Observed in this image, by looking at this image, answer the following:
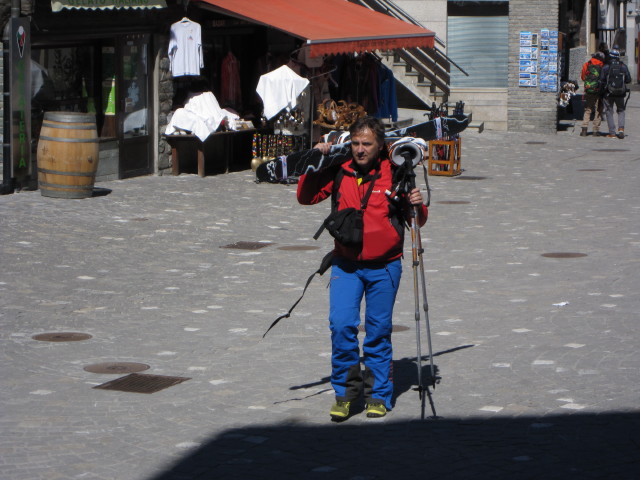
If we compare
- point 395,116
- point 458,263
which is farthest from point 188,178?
point 458,263

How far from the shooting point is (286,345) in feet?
27.8

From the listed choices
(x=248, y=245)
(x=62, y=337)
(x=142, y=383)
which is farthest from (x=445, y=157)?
(x=142, y=383)

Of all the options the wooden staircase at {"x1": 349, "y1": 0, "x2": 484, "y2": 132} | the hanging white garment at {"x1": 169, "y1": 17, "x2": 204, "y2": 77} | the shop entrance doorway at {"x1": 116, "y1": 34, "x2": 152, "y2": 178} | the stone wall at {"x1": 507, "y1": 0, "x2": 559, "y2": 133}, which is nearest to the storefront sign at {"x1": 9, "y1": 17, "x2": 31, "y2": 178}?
the shop entrance doorway at {"x1": 116, "y1": 34, "x2": 152, "y2": 178}

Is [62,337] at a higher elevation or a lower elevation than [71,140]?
lower

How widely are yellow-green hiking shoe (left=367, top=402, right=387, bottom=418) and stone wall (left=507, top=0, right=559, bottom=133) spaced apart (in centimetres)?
2258

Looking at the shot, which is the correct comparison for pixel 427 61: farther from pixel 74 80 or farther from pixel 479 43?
pixel 74 80

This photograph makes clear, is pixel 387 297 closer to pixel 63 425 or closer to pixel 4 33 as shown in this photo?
pixel 63 425

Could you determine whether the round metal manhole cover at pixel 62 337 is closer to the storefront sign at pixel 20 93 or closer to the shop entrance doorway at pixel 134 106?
the storefront sign at pixel 20 93

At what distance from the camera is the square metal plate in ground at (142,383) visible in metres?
7.31

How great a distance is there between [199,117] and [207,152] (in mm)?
910

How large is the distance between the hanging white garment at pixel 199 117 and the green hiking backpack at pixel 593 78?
1037cm

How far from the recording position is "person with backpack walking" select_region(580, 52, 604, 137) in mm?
26469

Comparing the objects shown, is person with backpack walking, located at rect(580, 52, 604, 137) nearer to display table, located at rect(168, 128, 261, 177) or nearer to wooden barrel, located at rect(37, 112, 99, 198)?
display table, located at rect(168, 128, 261, 177)

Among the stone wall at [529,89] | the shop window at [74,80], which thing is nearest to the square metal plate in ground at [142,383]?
the shop window at [74,80]
